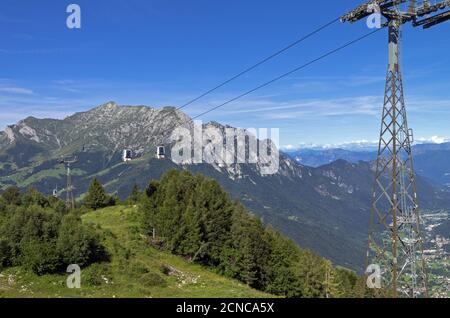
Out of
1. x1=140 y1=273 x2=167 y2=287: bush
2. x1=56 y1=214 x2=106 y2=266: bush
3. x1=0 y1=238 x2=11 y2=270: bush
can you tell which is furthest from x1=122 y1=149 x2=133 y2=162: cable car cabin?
x1=0 y1=238 x2=11 y2=270: bush

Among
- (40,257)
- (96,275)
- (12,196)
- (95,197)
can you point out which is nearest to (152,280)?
(96,275)

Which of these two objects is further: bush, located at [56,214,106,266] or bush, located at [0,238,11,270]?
bush, located at [56,214,106,266]

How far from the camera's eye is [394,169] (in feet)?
107

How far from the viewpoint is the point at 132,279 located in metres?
42.9

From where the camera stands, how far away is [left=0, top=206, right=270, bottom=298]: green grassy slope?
120 ft

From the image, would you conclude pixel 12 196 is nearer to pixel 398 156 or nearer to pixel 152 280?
pixel 152 280

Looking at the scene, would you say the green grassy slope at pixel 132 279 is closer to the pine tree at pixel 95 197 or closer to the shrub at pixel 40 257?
the shrub at pixel 40 257

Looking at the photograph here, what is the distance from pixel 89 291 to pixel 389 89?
101 ft

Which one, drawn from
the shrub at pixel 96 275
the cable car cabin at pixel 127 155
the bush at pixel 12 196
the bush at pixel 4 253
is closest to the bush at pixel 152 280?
the shrub at pixel 96 275

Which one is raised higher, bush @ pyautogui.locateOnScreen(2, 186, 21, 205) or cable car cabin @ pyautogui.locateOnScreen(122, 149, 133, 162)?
cable car cabin @ pyautogui.locateOnScreen(122, 149, 133, 162)

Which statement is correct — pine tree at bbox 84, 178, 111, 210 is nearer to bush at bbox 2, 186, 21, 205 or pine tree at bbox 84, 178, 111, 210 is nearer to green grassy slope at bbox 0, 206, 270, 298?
bush at bbox 2, 186, 21, 205

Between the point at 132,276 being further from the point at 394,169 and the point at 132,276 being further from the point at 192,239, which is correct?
the point at 394,169

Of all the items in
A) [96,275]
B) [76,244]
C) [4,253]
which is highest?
[76,244]

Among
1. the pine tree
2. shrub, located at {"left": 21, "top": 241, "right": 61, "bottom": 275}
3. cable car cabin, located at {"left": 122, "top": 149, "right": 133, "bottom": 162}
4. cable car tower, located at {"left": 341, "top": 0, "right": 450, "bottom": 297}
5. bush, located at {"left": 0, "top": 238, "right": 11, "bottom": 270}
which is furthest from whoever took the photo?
the pine tree
